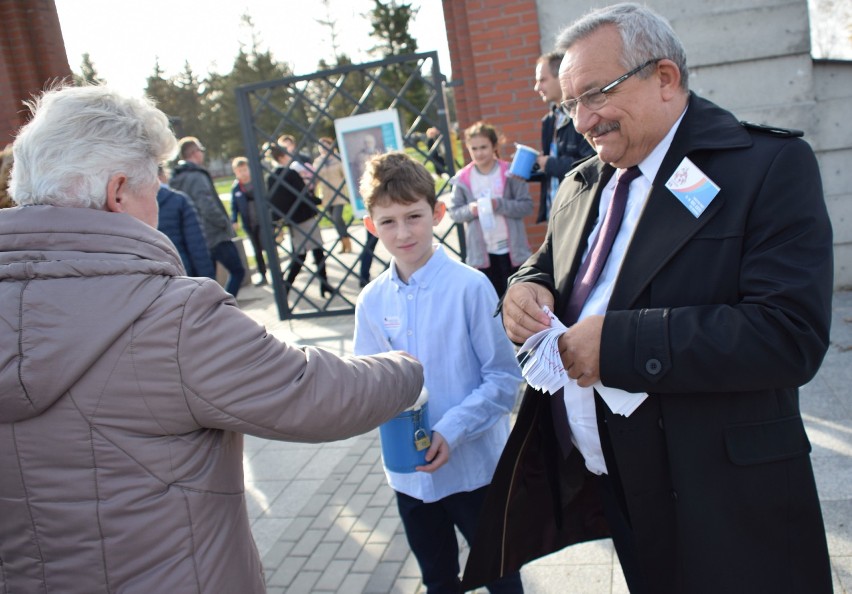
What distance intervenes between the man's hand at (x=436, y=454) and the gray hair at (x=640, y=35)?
1.12m

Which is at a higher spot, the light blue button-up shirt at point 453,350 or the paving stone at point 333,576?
the light blue button-up shirt at point 453,350

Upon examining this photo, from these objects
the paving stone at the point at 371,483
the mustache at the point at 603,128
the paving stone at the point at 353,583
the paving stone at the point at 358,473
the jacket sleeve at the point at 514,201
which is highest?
the mustache at the point at 603,128

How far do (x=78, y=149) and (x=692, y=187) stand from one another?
4.29 feet

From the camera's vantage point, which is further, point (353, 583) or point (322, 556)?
point (322, 556)

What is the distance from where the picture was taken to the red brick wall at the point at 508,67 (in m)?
6.46

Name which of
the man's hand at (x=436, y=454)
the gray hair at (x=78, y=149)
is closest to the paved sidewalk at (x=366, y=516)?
the man's hand at (x=436, y=454)

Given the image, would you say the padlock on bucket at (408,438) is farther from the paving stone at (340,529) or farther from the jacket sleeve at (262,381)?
the paving stone at (340,529)

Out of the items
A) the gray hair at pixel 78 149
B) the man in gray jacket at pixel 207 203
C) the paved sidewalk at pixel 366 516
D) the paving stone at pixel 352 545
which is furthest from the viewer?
the man in gray jacket at pixel 207 203

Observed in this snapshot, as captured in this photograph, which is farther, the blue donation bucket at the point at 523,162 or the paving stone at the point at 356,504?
Result: the blue donation bucket at the point at 523,162

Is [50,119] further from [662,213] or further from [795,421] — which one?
[795,421]

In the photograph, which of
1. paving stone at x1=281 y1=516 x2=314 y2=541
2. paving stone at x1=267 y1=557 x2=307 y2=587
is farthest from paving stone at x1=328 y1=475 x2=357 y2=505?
paving stone at x1=267 y1=557 x2=307 y2=587

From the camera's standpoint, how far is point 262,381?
1488 millimetres

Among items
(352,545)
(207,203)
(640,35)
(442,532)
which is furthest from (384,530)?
(207,203)

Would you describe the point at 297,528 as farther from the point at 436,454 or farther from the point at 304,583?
the point at 436,454
